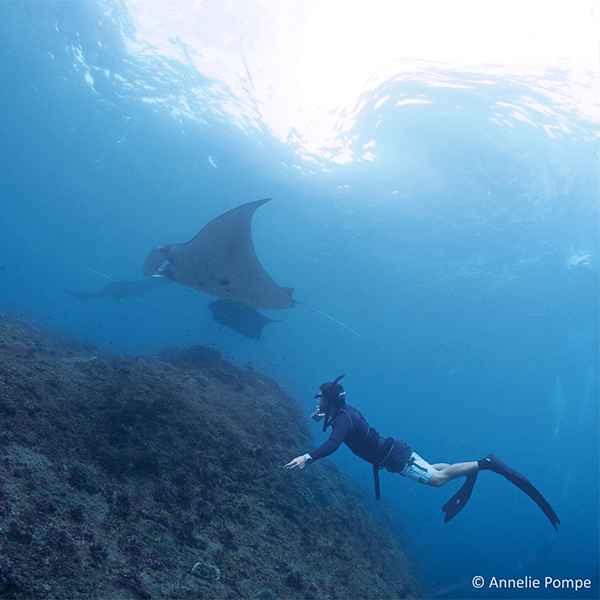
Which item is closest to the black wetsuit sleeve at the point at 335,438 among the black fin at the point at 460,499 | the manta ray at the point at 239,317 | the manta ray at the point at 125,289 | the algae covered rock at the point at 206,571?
the algae covered rock at the point at 206,571

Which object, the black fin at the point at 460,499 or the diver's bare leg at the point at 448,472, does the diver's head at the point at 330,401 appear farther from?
the black fin at the point at 460,499

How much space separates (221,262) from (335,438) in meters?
5.68

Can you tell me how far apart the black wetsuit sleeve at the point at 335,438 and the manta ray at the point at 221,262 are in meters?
2.63

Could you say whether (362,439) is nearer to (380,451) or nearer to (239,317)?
(380,451)

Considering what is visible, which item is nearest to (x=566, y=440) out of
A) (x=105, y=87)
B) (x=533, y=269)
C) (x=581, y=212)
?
(x=533, y=269)

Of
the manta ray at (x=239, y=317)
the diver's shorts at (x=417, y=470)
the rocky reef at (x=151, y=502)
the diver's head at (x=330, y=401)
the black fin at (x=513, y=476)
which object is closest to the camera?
the rocky reef at (x=151, y=502)

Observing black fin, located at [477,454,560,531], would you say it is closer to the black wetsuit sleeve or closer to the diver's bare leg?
the diver's bare leg

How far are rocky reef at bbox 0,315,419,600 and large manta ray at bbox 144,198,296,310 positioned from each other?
2.86 meters

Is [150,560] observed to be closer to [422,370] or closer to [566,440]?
[566,440]

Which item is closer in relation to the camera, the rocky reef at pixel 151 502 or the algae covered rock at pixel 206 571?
the rocky reef at pixel 151 502

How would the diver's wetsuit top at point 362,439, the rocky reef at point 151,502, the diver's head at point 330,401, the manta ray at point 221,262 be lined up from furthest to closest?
the manta ray at point 221,262
the diver's head at point 330,401
the diver's wetsuit top at point 362,439
the rocky reef at point 151,502

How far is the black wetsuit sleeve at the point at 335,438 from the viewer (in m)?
4.34

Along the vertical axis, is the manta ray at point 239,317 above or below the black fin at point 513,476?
above

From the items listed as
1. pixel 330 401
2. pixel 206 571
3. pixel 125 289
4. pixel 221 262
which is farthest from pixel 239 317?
pixel 206 571
